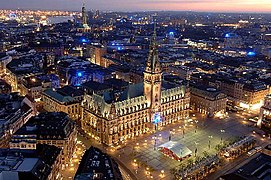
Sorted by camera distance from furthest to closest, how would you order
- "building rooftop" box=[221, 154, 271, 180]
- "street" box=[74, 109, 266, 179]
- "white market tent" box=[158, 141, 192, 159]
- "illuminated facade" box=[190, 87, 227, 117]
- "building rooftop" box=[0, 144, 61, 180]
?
"illuminated facade" box=[190, 87, 227, 117] → "white market tent" box=[158, 141, 192, 159] → "street" box=[74, 109, 266, 179] → "building rooftop" box=[221, 154, 271, 180] → "building rooftop" box=[0, 144, 61, 180]

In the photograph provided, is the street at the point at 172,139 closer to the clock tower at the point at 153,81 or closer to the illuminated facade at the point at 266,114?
the illuminated facade at the point at 266,114

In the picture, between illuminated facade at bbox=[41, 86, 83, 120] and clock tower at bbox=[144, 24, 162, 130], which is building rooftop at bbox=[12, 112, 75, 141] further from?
clock tower at bbox=[144, 24, 162, 130]

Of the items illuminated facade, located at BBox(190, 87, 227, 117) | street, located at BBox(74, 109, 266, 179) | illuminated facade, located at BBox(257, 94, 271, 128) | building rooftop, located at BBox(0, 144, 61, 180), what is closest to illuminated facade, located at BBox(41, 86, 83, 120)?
street, located at BBox(74, 109, 266, 179)

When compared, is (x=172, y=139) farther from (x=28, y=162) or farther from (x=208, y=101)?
(x=28, y=162)

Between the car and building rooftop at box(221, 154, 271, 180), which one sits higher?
building rooftop at box(221, 154, 271, 180)

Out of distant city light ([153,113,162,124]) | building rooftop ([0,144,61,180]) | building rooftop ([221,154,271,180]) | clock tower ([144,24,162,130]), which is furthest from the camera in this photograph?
distant city light ([153,113,162,124])

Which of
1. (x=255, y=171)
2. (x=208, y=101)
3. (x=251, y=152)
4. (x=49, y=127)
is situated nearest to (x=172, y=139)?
(x=251, y=152)

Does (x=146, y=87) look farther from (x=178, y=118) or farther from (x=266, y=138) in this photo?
(x=266, y=138)
